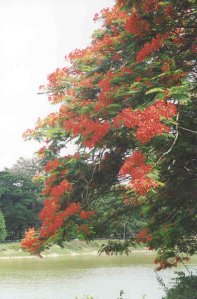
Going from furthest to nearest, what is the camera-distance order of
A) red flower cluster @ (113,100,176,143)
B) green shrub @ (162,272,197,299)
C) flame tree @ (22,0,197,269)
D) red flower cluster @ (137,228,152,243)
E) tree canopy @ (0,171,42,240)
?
tree canopy @ (0,171,42,240) → red flower cluster @ (137,228,152,243) → green shrub @ (162,272,197,299) → flame tree @ (22,0,197,269) → red flower cluster @ (113,100,176,143)

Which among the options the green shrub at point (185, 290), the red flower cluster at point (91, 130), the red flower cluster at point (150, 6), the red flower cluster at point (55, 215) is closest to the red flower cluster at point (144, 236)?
the green shrub at point (185, 290)

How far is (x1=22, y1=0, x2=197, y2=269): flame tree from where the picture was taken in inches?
299

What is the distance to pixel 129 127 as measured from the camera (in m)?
7.77

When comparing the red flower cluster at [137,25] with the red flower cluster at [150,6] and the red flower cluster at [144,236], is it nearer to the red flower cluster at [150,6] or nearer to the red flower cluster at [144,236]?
the red flower cluster at [150,6]

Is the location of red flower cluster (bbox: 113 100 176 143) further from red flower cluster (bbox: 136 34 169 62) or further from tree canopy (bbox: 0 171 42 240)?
tree canopy (bbox: 0 171 42 240)

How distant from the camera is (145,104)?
790 centimetres

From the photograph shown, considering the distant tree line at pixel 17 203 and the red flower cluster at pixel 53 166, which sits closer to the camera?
the red flower cluster at pixel 53 166

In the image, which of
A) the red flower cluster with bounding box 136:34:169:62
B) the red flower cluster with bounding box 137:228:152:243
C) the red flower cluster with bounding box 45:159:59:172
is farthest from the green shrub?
the red flower cluster with bounding box 136:34:169:62

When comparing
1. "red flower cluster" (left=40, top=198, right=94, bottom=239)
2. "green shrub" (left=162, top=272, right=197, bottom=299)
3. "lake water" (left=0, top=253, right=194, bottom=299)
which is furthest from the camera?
"lake water" (left=0, top=253, right=194, bottom=299)

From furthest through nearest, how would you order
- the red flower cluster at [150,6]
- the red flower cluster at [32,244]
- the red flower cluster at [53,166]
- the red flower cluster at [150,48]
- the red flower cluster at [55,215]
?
1. the red flower cluster at [53,166]
2. the red flower cluster at [32,244]
3. the red flower cluster at [55,215]
4. the red flower cluster at [150,6]
5. the red flower cluster at [150,48]


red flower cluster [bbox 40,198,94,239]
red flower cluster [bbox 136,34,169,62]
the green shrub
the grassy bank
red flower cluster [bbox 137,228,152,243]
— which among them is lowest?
the grassy bank

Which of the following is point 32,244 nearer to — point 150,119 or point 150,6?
point 150,119

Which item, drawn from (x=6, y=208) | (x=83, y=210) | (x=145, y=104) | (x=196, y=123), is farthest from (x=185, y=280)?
(x=6, y=208)

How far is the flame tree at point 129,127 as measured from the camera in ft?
24.9
